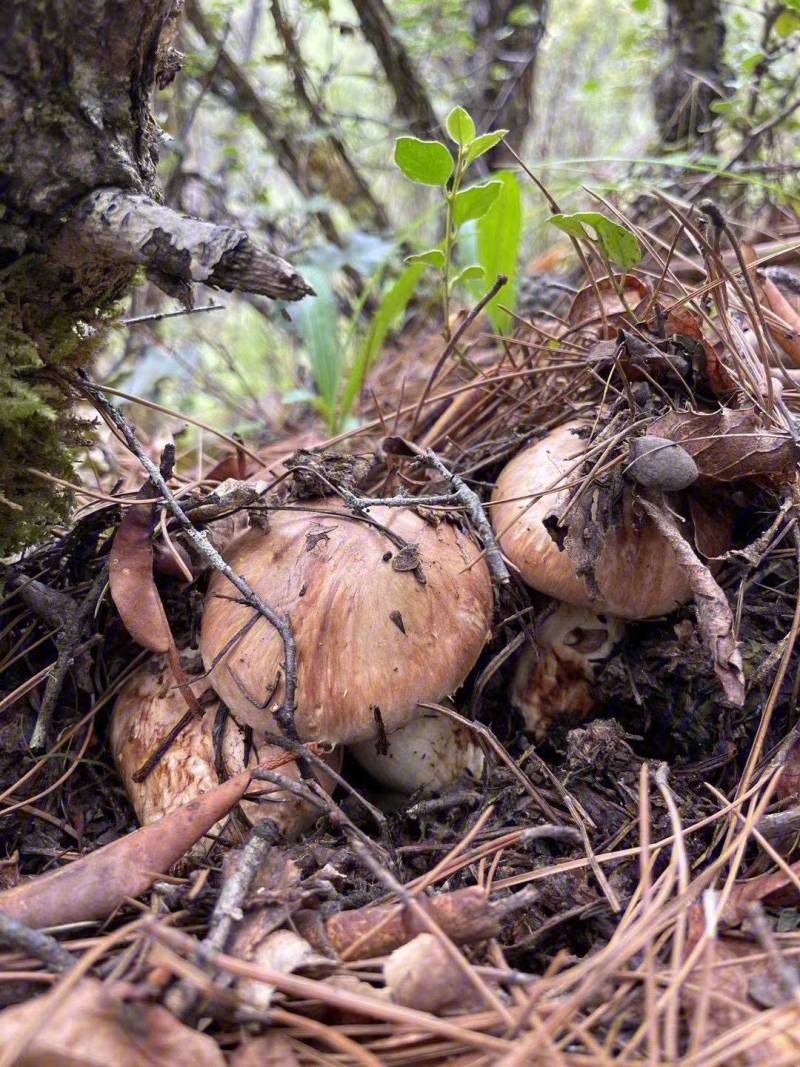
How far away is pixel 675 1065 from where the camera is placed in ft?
2.58

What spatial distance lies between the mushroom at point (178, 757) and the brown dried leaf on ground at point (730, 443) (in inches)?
35.9

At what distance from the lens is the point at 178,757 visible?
4.75 feet

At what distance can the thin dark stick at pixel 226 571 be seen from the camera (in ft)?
4.25

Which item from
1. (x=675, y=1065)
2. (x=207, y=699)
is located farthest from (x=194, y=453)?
(x=675, y=1065)

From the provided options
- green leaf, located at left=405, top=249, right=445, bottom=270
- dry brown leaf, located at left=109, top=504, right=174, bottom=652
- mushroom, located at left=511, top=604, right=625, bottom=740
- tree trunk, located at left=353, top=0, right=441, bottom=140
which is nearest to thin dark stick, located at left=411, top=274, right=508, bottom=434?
green leaf, located at left=405, top=249, right=445, bottom=270

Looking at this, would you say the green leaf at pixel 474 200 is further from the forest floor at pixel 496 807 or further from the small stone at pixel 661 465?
the small stone at pixel 661 465

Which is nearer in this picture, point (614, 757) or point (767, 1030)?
point (767, 1030)

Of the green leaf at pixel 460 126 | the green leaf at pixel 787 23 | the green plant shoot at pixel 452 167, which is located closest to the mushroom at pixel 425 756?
A: the green plant shoot at pixel 452 167

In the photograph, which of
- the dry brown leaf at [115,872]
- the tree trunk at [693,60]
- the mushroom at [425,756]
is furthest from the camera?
the tree trunk at [693,60]

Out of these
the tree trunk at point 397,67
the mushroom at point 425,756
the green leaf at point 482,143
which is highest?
the tree trunk at point 397,67

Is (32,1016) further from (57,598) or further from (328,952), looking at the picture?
(57,598)

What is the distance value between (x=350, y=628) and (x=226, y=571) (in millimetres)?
261

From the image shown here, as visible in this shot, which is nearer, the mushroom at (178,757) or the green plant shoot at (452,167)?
the mushroom at (178,757)

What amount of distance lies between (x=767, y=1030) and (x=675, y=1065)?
130 mm
